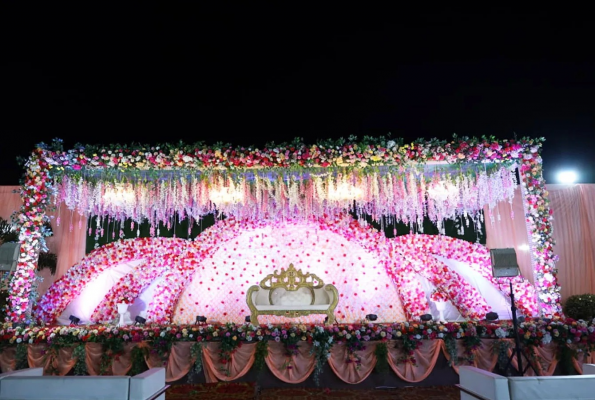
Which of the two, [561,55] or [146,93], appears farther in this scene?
[146,93]

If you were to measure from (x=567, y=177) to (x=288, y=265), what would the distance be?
5.94 meters

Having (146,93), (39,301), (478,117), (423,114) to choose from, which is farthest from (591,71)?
(39,301)

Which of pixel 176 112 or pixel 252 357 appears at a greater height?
pixel 176 112

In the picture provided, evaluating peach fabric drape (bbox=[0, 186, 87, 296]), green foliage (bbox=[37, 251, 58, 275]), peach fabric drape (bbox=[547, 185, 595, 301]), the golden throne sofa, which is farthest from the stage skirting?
peach fabric drape (bbox=[0, 186, 87, 296])

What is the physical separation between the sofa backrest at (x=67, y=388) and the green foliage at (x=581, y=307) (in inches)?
296

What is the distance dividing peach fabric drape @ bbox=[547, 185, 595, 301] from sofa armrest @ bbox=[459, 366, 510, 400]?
5.40 metres

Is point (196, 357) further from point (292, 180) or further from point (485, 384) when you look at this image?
point (292, 180)

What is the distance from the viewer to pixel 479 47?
6320 mm

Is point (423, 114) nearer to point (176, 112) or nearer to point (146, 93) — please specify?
point (176, 112)

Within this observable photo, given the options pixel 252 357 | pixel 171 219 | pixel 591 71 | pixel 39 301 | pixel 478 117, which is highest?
pixel 591 71

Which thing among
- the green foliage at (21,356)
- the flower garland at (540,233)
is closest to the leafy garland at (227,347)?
the green foliage at (21,356)

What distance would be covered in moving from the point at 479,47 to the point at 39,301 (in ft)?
30.5

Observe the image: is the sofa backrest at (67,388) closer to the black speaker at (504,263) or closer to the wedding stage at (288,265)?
the wedding stage at (288,265)

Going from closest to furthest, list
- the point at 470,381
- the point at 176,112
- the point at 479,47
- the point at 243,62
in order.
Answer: the point at 470,381
the point at 479,47
the point at 243,62
the point at 176,112
